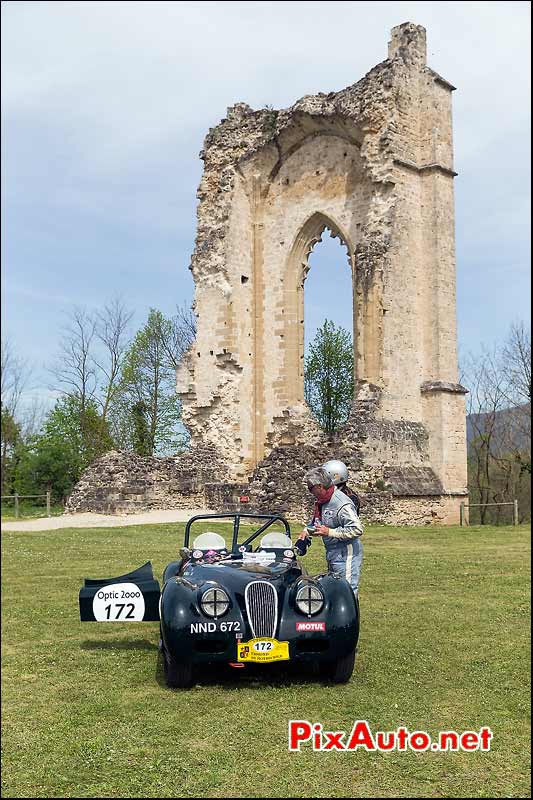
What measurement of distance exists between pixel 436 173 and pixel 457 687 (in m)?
21.6

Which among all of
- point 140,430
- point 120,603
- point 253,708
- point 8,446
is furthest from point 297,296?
point 8,446

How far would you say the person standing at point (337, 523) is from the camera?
7293 mm

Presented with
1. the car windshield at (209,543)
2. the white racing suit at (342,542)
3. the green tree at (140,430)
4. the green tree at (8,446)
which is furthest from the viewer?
the green tree at (140,430)

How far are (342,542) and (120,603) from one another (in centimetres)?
186

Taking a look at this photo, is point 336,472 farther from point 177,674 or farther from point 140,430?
point 140,430

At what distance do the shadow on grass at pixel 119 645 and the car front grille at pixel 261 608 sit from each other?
1.86m

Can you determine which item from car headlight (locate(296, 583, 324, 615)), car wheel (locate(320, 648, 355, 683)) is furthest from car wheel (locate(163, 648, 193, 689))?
car wheel (locate(320, 648, 355, 683))

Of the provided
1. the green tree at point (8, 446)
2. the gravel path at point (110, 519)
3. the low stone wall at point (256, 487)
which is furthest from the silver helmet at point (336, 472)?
the low stone wall at point (256, 487)

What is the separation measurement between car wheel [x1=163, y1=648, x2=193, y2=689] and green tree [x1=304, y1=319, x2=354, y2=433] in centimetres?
3343

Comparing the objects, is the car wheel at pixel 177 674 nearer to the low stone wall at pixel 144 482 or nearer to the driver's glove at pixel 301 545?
the driver's glove at pixel 301 545

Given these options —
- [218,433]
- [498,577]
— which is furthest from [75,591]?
[218,433]

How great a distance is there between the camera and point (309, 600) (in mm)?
6156

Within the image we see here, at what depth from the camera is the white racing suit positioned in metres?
7.33

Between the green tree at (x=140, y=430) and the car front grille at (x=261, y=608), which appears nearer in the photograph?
the car front grille at (x=261, y=608)
